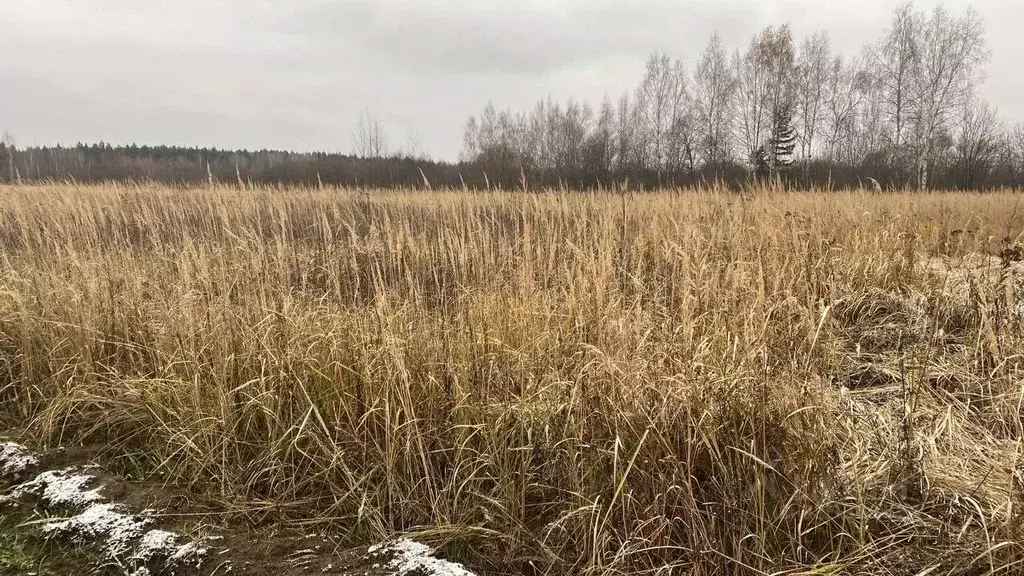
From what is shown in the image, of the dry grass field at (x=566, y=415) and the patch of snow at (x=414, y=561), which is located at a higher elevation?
the dry grass field at (x=566, y=415)

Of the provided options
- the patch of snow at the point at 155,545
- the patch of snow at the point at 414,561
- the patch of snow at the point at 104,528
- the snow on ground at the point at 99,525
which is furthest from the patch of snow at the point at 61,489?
the patch of snow at the point at 414,561

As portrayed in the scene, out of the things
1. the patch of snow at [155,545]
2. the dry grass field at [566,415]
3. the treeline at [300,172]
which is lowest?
the patch of snow at [155,545]

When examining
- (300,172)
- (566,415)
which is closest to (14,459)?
(566,415)

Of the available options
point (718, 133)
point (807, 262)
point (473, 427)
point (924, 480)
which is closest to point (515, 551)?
point (473, 427)

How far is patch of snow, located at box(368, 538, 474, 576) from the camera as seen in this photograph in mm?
1418

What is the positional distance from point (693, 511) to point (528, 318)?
47.0 inches

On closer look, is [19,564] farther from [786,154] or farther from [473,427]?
[786,154]

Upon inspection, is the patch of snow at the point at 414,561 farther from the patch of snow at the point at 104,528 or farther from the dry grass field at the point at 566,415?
the patch of snow at the point at 104,528

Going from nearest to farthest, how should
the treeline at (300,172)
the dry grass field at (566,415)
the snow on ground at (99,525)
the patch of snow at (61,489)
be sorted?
the dry grass field at (566,415)
the snow on ground at (99,525)
the patch of snow at (61,489)
the treeline at (300,172)

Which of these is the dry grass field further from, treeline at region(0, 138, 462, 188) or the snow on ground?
treeline at region(0, 138, 462, 188)

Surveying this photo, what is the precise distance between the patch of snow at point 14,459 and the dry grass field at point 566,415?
0.09 m

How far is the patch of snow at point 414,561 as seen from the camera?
55.8 inches

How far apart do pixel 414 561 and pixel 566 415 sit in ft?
2.34

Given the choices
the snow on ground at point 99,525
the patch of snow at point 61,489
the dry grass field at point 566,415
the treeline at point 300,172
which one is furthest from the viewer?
the treeline at point 300,172
